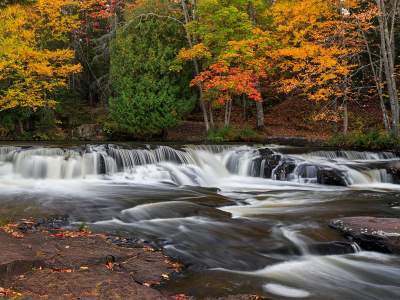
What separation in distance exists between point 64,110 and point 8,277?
2208 centimetres

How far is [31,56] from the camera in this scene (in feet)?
69.4

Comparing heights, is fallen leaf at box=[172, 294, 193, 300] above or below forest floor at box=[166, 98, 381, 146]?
below

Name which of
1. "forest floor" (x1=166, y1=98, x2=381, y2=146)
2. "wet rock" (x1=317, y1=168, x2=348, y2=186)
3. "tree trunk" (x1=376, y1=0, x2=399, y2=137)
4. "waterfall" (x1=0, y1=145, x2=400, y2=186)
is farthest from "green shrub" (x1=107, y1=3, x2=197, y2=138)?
"wet rock" (x1=317, y1=168, x2=348, y2=186)

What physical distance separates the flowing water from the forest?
466 cm

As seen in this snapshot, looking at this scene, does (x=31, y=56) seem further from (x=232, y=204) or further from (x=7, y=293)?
(x=7, y=293)

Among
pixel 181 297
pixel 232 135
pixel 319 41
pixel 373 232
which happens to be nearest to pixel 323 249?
pixel 373 232

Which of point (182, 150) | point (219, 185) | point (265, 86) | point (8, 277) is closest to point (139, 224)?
point (8, 277)

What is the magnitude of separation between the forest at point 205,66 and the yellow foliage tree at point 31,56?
2.3 inches

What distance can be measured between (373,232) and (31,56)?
60.9 ft

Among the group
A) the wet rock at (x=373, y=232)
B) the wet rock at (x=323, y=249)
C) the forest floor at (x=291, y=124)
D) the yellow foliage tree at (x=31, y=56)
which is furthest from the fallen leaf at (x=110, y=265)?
the forest floor at (x=291, y=124)

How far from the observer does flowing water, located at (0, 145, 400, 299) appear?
5.75m

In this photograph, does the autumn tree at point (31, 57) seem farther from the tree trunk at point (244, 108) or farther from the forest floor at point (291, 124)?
the tree trunk at point (244, 108)

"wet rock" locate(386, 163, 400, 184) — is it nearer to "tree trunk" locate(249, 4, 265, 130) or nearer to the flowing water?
the flowing water

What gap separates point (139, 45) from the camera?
21828 mm
